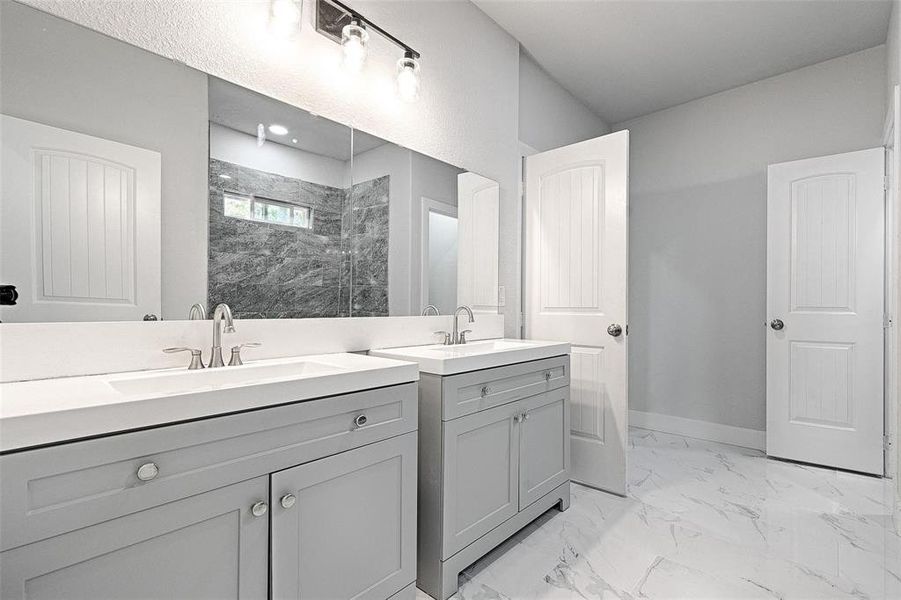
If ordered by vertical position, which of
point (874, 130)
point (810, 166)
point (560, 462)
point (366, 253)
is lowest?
point (560, 462)

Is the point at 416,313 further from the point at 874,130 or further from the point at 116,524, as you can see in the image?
the point at 874,130

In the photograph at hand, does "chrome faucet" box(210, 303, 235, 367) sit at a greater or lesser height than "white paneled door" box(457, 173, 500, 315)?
lesser

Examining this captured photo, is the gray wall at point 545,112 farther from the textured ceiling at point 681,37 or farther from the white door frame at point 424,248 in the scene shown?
the white door frame at point 424,248

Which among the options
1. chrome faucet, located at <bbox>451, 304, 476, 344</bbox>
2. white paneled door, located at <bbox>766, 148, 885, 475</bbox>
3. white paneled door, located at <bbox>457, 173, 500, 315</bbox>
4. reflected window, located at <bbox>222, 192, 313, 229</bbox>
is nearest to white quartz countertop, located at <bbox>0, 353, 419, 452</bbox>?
reflected window, located at <bbox>222, 192, 313, 229</bbox>

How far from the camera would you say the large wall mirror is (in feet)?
3.88

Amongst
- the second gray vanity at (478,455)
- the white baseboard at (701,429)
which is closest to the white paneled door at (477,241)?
the second gray vanity at (478,455)

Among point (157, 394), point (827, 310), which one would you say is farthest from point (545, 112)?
point (157, 394)

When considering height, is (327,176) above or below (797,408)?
above

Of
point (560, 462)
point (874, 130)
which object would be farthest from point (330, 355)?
point (874, 130)

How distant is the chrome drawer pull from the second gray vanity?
2.10 feet

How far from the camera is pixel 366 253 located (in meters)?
1.97

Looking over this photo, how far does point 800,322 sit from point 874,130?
1326mm

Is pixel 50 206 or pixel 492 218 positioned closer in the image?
pixel 50 206

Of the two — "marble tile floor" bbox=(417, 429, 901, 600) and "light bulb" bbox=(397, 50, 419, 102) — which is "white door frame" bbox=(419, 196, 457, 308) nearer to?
"light bulb" bbox=(397, 50, 419, 102)
